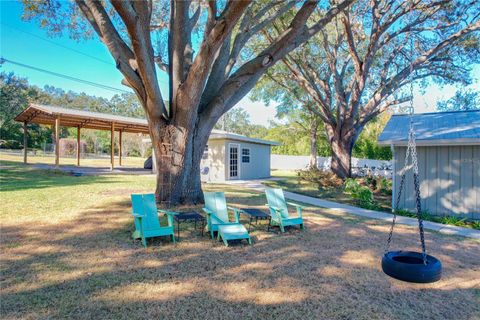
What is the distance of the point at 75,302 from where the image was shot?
10.3 ft

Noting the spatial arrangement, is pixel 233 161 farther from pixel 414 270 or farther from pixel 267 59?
pixel 414 270

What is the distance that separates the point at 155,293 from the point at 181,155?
4.20 metres

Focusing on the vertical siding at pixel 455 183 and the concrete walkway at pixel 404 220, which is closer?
the concrete walkway at pixel 404 220

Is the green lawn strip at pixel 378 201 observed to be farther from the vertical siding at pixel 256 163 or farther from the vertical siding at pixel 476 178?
the vertical siding at pixel 256 163

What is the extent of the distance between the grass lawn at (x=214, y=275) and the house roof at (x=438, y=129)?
10.2ft

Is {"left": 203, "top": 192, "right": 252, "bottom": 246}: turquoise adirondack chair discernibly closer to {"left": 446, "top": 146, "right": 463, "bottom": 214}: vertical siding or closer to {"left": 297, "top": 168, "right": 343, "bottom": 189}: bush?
{"left": 446, "top": 146, "right": 463, "bottom": 214}: vertical siding

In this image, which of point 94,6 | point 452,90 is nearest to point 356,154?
point 452,90

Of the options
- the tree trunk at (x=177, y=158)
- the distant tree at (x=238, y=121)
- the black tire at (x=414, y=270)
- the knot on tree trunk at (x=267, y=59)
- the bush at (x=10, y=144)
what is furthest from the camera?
the distant tree at (x=238, y=121)

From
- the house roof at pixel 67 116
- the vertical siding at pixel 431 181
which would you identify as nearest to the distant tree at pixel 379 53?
the vertical siding at pixel 431 181

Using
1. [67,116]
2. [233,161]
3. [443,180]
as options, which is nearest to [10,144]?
[67,116]

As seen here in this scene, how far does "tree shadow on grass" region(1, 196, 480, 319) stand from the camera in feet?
10.2

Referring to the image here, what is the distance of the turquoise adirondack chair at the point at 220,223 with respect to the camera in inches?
205

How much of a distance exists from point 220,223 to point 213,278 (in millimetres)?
1820

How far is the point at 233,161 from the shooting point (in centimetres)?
1780
